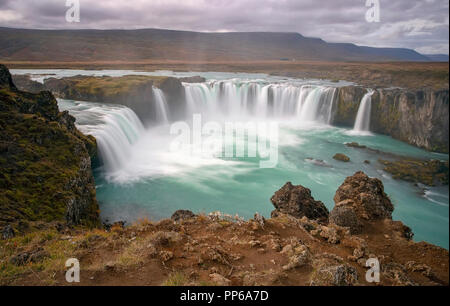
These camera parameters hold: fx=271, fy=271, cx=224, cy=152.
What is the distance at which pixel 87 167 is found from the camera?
15727 millimetres

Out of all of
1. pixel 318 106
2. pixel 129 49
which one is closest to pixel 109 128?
pixel 318 106

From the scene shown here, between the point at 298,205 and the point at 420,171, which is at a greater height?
the point at 298,205

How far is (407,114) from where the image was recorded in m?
36.2

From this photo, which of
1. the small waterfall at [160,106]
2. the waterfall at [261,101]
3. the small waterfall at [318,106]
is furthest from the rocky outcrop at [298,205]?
the small waterfall at [318,106]

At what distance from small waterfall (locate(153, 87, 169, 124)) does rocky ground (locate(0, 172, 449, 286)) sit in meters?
31.8

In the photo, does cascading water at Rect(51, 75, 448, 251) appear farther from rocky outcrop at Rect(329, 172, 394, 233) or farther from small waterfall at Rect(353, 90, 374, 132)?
rocky outcrop at Rect(329, 172, 394, 233)

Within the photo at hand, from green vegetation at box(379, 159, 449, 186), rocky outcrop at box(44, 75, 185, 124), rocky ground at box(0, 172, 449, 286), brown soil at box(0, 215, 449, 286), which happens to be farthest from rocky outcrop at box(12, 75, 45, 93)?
green vegetation at box(379, 159, 449, 186)

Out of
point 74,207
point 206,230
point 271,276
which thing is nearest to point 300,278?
point 271,276

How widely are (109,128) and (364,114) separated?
3572cm

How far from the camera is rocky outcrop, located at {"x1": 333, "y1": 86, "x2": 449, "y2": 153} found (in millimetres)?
32484

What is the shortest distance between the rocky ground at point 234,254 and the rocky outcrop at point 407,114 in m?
30.4

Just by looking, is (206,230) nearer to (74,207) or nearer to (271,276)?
(271,276)

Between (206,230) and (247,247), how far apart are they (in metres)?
1.75

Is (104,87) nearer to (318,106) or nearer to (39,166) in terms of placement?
(39,166)
